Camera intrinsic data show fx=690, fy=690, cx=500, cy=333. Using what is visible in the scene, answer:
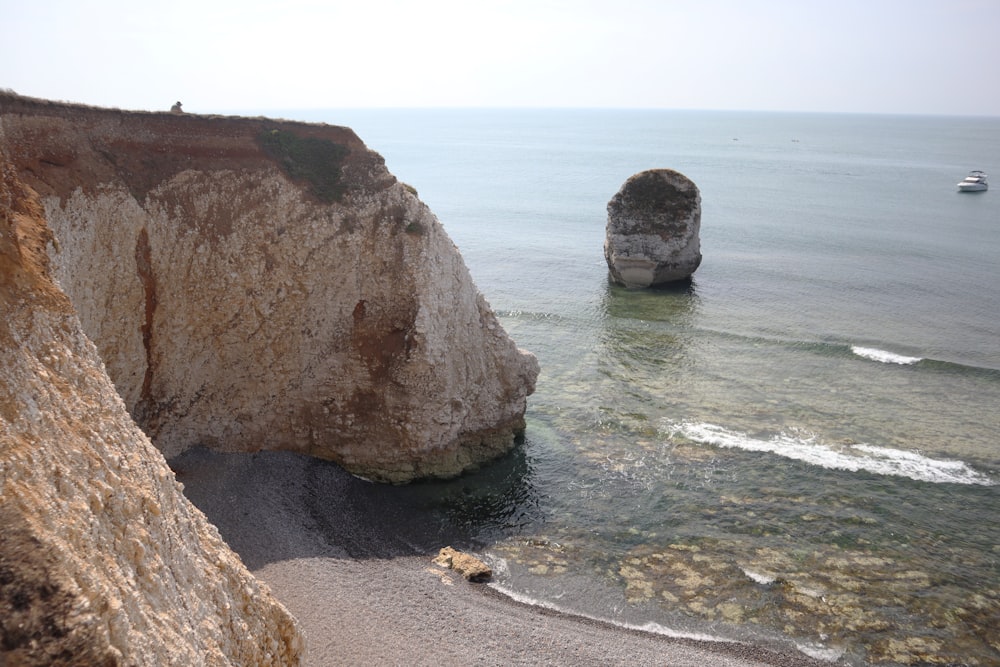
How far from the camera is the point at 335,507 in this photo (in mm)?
22906

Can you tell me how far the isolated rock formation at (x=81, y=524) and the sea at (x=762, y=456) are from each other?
Answer: 1084 cm

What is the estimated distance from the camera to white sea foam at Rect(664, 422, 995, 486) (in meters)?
26.6

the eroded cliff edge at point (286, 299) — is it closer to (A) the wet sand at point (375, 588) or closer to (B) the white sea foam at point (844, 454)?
(A) the wet sand at point (375, 588)

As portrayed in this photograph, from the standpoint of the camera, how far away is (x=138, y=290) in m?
22.2

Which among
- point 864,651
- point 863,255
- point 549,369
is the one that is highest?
point 863,255

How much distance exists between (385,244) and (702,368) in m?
20.6

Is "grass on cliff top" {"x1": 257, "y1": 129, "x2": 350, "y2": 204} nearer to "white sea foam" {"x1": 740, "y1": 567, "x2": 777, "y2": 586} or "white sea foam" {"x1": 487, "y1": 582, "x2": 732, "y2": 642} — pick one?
"white sea foam" {"x1": 487, "y1": 582, "x2": 732, "y2": 642}

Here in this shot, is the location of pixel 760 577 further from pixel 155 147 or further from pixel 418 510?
pixel 155 147

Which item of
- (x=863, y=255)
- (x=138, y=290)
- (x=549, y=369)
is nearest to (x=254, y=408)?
(x=138, y=290)

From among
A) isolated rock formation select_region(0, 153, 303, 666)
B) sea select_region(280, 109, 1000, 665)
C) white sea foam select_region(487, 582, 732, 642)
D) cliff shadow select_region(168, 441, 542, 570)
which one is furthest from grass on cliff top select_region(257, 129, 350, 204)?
white sea foam select_region(487, 582, 732, 642)

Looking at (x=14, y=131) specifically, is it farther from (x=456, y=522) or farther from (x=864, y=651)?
(x=864, y=651)

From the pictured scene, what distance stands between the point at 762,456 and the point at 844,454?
3.48 m

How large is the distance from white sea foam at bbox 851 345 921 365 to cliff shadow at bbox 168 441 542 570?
80.6 feet

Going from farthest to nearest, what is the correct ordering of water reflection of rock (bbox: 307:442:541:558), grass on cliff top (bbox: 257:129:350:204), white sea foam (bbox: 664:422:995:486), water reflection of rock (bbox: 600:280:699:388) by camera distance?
water reflection of rock (bbox: 600:280:699:388)
white sea foam (bbox: 664:422:995:486)
grass on cliff top (bbox: 257:129:350:204)
water reflection of rock (bbox: 307:442:541:558)
